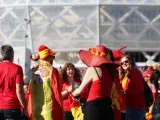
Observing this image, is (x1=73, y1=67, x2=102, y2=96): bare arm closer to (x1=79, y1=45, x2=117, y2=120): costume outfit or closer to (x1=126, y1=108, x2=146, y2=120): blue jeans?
(x1=79, y1=45, x2=117, y2=120): costume outfit

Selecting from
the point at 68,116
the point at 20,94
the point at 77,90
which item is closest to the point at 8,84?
the point at 20,94

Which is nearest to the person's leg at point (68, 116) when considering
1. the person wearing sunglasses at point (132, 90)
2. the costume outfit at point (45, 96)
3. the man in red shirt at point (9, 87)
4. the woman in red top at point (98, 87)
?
the person wearing sunglasses at point (132, 90)

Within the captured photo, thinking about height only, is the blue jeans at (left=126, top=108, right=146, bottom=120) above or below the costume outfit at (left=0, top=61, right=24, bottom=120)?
below

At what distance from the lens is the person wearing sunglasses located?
8000 mm

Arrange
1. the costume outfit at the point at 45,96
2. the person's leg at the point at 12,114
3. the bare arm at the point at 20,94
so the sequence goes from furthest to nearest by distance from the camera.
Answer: the costume outfit at the point at 45,96 → the person's leg at the point at 12,114 → the bare arm at the point at 20,94

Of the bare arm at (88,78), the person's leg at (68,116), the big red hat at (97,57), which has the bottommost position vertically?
the person's leg at (68,116)

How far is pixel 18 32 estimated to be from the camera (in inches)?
1168

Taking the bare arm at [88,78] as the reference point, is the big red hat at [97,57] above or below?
above

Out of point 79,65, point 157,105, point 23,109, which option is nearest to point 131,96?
point 23,109

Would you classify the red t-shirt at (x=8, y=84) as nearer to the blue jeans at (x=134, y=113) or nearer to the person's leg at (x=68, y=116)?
the person's leg at (x=68, y=116)

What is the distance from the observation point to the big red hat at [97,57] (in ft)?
20.4

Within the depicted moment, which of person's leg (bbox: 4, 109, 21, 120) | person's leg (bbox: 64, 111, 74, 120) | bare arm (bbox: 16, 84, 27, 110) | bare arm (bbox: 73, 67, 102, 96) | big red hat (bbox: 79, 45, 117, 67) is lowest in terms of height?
person's leg (bbox: 64, 111, 74, 120)

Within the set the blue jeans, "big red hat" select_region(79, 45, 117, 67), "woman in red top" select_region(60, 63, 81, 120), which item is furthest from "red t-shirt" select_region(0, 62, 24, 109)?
the blue jeans

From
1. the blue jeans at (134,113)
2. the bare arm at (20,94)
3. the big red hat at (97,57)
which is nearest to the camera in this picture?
the big red hat at (97,57)
